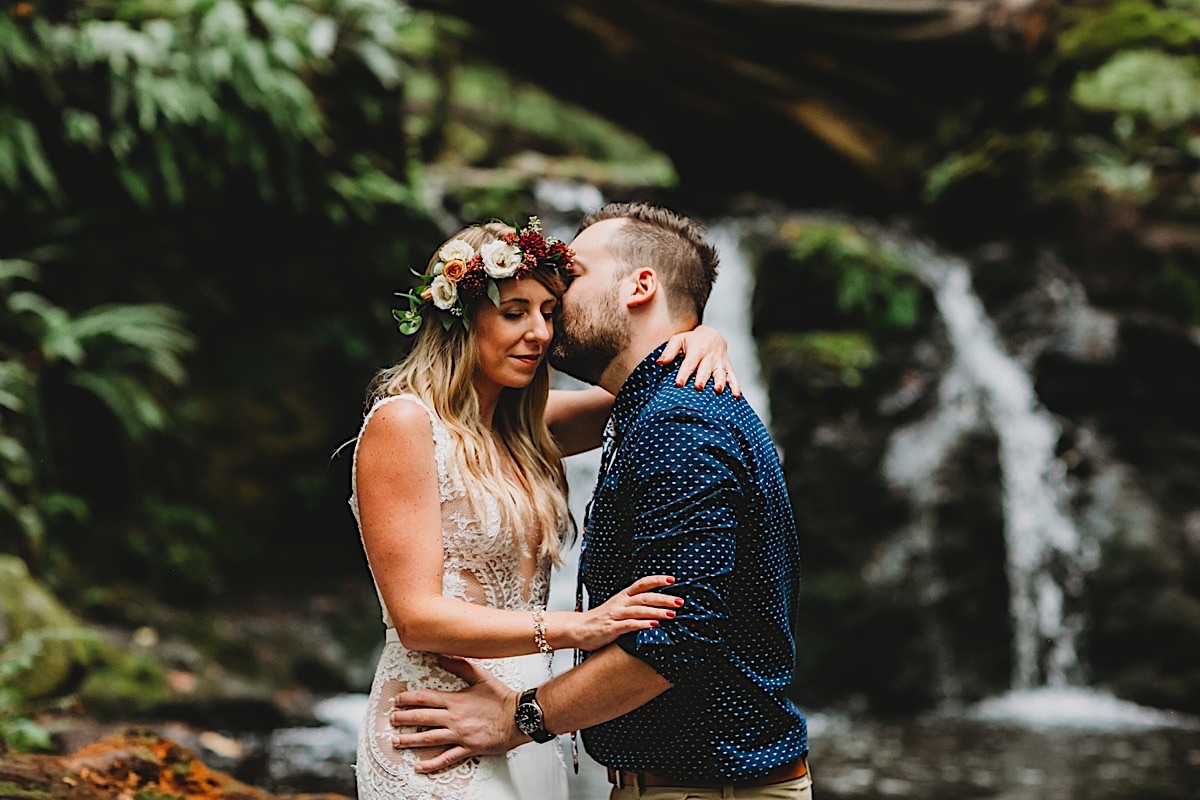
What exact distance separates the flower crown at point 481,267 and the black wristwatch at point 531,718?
937 mm

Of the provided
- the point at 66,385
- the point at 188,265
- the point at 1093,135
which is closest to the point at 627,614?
the point at 66,385

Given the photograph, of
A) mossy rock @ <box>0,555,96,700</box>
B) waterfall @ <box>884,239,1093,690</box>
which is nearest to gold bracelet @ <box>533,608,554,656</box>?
mossy rock @ <box>0,555,96,700</box>

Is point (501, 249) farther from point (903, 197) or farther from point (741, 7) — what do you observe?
point (903, 197)

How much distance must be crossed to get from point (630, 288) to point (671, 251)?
140 mm

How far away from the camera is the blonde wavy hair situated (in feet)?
10.00

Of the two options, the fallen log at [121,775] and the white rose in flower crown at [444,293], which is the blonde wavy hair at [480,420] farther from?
the fallen log at [121,775]

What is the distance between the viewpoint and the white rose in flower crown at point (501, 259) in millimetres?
3066

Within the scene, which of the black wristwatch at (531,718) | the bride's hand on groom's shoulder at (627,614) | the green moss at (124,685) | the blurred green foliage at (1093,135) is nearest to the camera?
the bride's hand on groom's shoulder at (627,614)

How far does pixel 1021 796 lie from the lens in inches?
278

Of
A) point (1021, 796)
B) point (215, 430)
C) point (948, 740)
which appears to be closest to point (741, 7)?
point (215, 430)

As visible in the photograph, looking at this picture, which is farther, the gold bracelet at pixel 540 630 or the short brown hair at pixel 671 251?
the short brown hair at pixel 671 251

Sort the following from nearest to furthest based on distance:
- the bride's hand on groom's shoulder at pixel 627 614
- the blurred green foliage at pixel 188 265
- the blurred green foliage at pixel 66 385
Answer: the bride's hand on groom's shoulder at pixel 627 614, the blurred green foliage at pixel 66 385, the blurred green foliage at pixel 188 265

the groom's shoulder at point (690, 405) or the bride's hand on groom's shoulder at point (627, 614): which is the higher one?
the groom's shoulder at point (690, 405)

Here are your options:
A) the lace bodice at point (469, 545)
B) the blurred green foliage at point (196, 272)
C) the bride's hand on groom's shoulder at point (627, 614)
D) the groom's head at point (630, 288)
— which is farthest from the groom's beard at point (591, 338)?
the blurred green foliage at point (196, 272)
